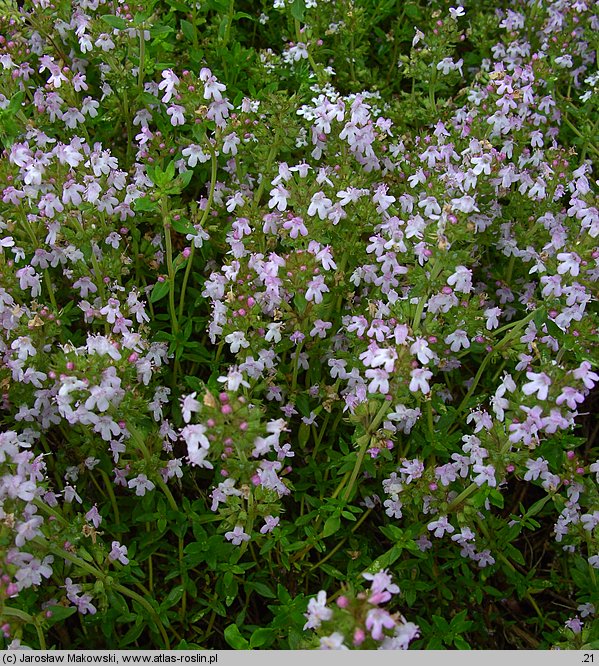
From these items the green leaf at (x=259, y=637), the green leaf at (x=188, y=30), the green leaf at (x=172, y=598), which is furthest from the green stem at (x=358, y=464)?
the green leaf at (x=188, y=30)

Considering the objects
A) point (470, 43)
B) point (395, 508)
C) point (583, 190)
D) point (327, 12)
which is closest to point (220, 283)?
point (395, 508)

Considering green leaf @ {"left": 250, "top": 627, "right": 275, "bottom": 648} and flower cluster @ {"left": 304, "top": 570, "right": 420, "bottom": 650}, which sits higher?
green leaf @ {"left": 250, "top": 627, "right": 275, "bottom": 648}

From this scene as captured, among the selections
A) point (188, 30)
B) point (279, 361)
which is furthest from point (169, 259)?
point (188, 30)

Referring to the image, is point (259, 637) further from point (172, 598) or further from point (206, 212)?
point (206, 212)

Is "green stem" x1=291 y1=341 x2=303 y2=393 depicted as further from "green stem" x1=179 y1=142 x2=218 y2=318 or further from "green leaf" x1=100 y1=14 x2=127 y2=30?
"green leaf" x1=100 y1=14 x2=127 y2=30

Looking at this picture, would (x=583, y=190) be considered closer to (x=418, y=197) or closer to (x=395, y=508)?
(x=418, y=197)

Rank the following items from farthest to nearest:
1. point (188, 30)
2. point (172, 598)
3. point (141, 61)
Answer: point (188, 30), point (141, 61), point (172, 598)

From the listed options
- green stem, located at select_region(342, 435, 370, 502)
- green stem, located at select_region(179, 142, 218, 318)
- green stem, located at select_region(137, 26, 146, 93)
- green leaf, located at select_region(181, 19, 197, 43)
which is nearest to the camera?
green stem, located at select_region(342, 435, 370, 502)

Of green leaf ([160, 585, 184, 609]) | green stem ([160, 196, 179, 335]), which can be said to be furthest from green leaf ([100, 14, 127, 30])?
green leaf ([160, 585, 184, 609])

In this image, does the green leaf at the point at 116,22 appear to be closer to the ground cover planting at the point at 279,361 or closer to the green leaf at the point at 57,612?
the ground cover planting at the point at 279,361

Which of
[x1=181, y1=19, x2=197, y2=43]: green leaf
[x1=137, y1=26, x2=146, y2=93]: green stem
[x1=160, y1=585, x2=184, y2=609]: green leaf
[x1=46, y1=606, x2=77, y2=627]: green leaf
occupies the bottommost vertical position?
[x1=46, y1=606, x2=77, y2=627]: green leaf
